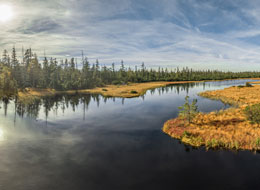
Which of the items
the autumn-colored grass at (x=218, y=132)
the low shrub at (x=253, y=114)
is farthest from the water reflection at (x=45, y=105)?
the low shrub at (x=253, y=114)

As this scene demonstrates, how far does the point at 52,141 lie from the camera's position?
23.8 m

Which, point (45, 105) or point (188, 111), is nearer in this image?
point (188, 111)

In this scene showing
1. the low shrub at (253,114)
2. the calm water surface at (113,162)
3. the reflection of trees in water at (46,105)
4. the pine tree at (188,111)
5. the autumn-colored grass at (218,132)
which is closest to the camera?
the calm water surface at (113,162)

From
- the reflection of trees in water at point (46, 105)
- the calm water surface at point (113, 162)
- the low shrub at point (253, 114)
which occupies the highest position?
the low shrub at point (253, 114)

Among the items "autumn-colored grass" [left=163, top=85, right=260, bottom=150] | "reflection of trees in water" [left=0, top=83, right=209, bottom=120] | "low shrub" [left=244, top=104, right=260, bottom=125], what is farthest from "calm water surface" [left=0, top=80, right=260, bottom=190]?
"reflection of trees in water" [left=0, top=83, right=209, bottom=120]

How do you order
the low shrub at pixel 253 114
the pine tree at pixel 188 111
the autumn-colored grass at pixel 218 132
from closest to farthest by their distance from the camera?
the autumn-colored grass at pixel 218 132 < the low shrub at pixel 253 114 < the pine tree at pixel 188 111

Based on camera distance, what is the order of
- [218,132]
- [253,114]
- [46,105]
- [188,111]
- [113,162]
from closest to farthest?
[113,162]
[218,132]
[253,114]
[188,111]
[46,105]

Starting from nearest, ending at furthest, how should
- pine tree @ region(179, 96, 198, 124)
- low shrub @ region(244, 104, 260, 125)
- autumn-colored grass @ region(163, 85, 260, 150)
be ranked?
autumn-colored grass @ region(163, 85, 260, 150) < low shrub @ region(244, 104, 260, 125) < pine tree @ region(179, 96, 198, 124)

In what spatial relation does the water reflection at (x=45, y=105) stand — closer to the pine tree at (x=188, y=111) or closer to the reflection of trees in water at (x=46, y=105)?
the reflection of trees in water at (x=46, y=105)

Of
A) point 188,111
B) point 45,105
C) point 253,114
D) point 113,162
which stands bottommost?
point 113,162

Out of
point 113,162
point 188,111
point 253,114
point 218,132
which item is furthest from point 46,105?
point 253,114

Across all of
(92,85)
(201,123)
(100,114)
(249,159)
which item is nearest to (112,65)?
(92,85)

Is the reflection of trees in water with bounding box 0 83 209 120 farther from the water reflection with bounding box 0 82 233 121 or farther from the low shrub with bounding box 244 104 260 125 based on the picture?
the low shrub with bounding box 244 104 260 125

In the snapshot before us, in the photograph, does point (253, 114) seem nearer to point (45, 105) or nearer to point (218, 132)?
point (218, 132)
